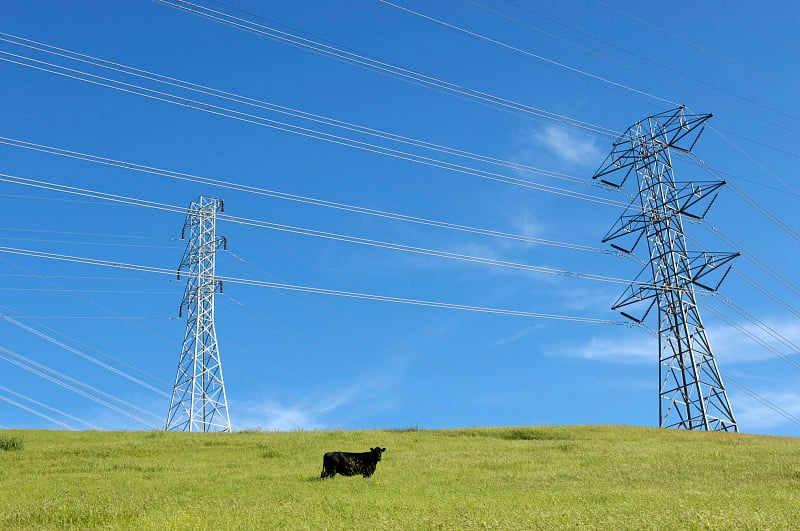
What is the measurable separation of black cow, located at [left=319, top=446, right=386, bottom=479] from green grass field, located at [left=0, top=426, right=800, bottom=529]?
0.49 m

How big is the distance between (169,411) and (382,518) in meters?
34.3

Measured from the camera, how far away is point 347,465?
22.6 metres

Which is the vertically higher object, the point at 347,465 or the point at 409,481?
the point at 347,465

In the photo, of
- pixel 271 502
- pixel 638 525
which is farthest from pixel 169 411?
pixel 638 525

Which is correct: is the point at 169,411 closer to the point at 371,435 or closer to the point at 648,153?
the point at 371,435

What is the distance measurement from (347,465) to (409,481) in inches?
90.5

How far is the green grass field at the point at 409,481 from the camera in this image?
14172 millimetres

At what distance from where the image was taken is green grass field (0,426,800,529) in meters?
14.2

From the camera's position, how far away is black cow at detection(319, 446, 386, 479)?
886 inches

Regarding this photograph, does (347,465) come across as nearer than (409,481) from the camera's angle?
No

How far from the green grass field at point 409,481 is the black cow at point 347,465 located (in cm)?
49

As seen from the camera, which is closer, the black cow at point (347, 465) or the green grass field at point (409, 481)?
the green grass field at point (409, 481)

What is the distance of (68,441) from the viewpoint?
35562mm

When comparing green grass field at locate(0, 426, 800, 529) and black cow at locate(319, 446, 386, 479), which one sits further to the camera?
black cow at locate(319, 446, 386, 479)
